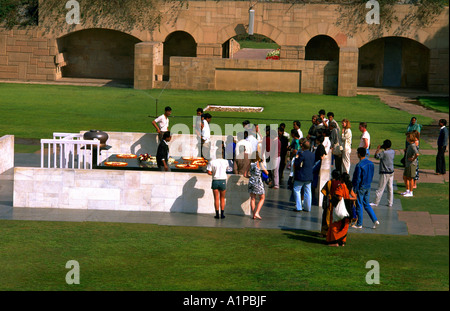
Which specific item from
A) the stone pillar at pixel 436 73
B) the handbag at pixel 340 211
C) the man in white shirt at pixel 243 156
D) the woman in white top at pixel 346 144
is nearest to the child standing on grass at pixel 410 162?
the woman in white top at pixel 346 144

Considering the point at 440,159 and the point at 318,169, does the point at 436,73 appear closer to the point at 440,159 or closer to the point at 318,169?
the point at 440,159

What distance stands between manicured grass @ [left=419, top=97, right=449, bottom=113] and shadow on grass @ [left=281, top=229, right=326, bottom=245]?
2006 centimetres

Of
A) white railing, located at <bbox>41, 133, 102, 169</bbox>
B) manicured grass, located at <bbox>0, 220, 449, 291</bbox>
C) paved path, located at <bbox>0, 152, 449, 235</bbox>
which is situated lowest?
manicured grass, located at <bbox>0, 220, 449, 291</bbox>

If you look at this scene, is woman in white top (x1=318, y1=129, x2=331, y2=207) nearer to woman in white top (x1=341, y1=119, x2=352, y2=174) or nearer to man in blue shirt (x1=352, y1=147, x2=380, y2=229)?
woman in white top (x1=341, y1=119, x2=352, y2=174)

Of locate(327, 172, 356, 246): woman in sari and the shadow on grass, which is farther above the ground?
locate(327, 172, 356, 246): woman in sari

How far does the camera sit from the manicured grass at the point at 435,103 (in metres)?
34.0

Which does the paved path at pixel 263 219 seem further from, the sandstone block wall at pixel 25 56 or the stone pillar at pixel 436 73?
the sandstone block wall at pixel 25 56

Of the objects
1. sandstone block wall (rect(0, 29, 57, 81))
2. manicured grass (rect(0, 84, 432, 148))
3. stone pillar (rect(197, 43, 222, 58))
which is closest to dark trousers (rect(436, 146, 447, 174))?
manicured grass (rect(0, 84, 432, 148))

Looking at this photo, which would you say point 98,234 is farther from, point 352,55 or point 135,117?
point 352,55

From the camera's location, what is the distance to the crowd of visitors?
13930 millimetres

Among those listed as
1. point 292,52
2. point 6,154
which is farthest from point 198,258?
point 292,52

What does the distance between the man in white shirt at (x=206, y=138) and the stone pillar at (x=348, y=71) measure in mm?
17910

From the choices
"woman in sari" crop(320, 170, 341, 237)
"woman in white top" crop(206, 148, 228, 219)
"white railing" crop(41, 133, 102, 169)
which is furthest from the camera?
"white railing" crop(41, 133, 102, 169)

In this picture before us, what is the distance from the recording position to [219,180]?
50.8 ft
